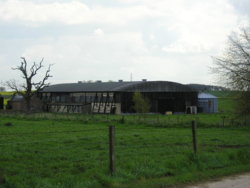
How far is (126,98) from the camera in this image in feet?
188

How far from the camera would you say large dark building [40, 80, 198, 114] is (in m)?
57.5

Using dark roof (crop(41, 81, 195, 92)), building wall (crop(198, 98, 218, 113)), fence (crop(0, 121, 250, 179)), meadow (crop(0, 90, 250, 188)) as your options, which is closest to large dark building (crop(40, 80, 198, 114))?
dark roof (crop(41, 81, 195, 92))

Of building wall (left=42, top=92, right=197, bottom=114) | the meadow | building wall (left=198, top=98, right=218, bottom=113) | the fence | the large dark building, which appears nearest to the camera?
the meadow

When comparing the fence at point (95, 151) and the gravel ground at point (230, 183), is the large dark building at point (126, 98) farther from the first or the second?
the gravel ground at point (230, 183)

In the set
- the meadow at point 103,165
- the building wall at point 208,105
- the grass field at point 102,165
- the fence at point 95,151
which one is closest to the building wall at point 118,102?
the building wall at point 208,105

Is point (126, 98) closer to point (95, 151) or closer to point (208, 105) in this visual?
point (208, 105)

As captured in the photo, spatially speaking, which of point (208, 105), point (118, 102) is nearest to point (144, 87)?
point (118, 102)

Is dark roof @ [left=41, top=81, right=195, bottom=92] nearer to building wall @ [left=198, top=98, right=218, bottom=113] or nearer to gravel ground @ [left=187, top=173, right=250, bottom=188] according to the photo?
building wall @ [left=198, top=98, right=218, bottom=113]

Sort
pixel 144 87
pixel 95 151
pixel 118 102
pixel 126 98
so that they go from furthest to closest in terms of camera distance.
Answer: pixel 144 87, pixel 126 98, pixel 118 102, pixel 95 151

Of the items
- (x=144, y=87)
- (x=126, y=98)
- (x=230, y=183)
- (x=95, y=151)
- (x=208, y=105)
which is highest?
(x=144, y=87)

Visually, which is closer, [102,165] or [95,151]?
[102,165]

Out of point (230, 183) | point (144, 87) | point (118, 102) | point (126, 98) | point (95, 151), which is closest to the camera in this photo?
point (230, 183)

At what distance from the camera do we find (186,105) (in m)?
61.6

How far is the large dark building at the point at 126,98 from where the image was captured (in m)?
57.5
